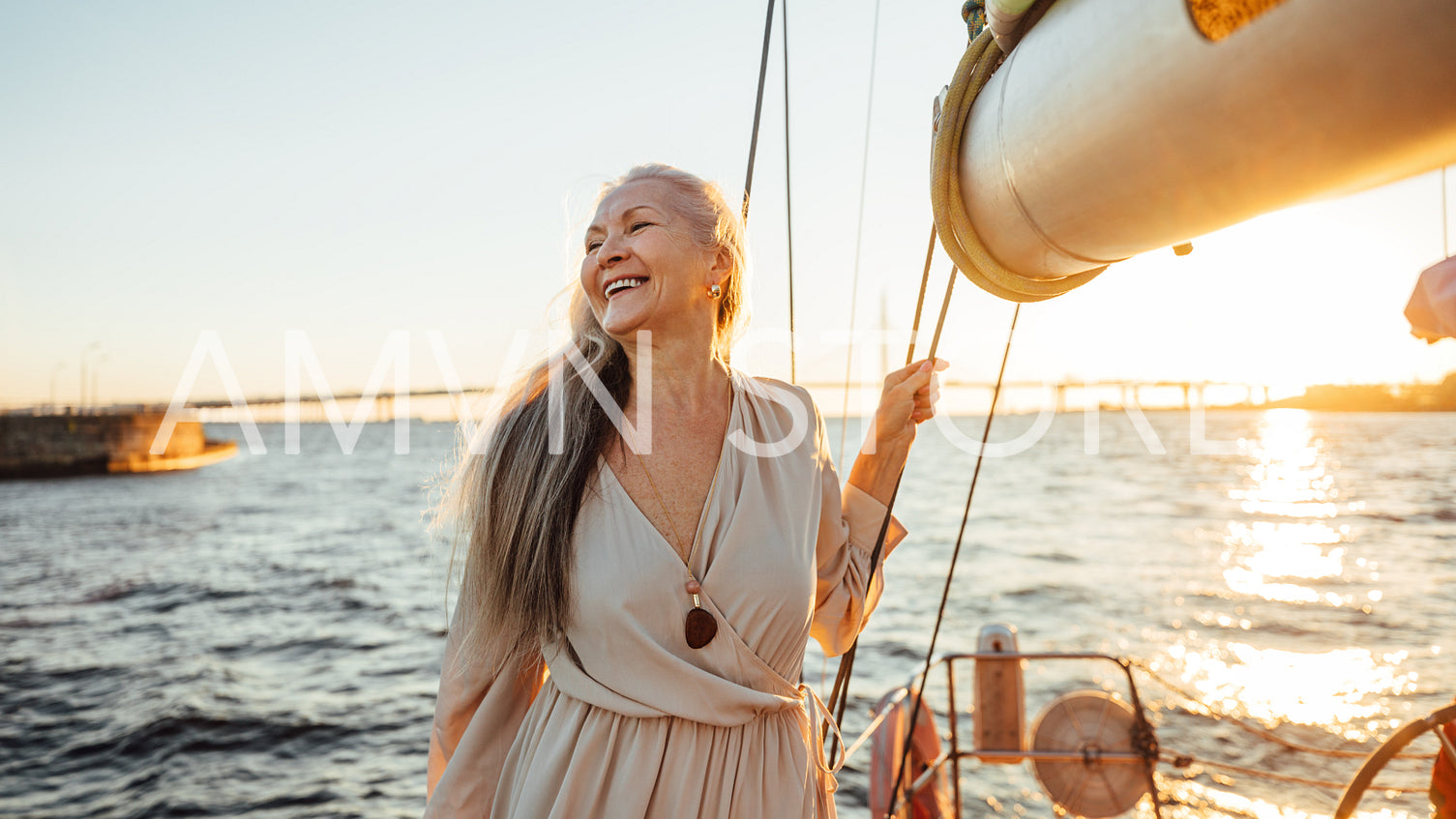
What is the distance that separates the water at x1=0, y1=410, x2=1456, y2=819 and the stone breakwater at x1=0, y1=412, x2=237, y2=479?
45.0 ft

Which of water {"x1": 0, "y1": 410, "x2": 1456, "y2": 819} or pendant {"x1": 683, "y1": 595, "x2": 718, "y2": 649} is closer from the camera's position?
pendant {"x1": 683, "y1": 595, "x2": 718, "y2": 649}

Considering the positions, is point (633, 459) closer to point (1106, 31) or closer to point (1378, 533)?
point (1106, 31)

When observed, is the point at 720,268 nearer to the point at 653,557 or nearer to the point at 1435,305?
the point at 653,557

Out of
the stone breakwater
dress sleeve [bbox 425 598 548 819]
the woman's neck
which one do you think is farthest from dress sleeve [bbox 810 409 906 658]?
the stone breakwater

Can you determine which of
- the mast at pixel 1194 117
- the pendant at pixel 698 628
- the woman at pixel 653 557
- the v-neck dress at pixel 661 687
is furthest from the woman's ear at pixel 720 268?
the mast at pixel 1194 117

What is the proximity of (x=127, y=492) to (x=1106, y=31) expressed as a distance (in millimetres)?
36526

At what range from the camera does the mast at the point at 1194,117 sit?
0.57 meters

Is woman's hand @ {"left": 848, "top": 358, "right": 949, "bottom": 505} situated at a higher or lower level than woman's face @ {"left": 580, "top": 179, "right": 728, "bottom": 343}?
lower

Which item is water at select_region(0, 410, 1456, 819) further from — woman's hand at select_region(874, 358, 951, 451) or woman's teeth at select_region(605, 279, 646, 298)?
woman's hand at select_region(874, 358, 951, 451)

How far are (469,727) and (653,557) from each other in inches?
18.0

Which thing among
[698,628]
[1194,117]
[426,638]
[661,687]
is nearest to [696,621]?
[698,628]

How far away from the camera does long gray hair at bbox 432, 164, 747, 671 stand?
1446 mm

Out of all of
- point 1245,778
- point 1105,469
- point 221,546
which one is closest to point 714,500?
point 1245,778

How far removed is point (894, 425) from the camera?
1724mm
